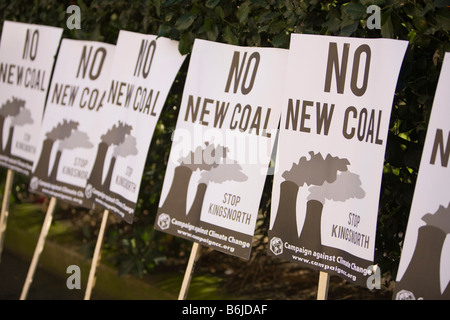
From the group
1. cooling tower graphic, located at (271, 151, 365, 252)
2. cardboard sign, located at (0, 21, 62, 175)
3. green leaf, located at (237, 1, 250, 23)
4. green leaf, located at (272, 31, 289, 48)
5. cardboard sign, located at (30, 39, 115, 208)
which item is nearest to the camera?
cooling tower graphic, located at (271, 151, 365, 252)

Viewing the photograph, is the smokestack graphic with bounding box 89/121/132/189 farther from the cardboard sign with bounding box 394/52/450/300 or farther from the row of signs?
the cardboard sign with bounding box 394/52/450/300

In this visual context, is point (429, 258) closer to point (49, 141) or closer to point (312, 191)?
point (312, 191)

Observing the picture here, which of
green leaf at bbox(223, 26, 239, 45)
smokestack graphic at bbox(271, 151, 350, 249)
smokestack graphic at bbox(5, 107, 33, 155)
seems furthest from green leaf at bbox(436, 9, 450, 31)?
smokestack graphic at bbox(5, 107, 33, 155)

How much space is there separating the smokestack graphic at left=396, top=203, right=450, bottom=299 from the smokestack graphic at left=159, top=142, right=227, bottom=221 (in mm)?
1251

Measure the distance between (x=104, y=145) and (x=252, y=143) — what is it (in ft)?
4.48

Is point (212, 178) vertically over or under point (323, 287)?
over

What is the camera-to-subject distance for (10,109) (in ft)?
18.0

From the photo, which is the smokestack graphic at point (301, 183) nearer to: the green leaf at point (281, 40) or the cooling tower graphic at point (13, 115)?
the green leaf at point (281, 40)

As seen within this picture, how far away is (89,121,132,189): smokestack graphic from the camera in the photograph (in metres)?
4.38

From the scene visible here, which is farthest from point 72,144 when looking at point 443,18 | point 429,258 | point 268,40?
point 429,258

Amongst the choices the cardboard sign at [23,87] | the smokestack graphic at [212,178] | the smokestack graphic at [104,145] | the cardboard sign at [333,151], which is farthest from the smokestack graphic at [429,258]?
the cardboard sign at [23,87]

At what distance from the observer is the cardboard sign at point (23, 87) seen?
17.2ft
